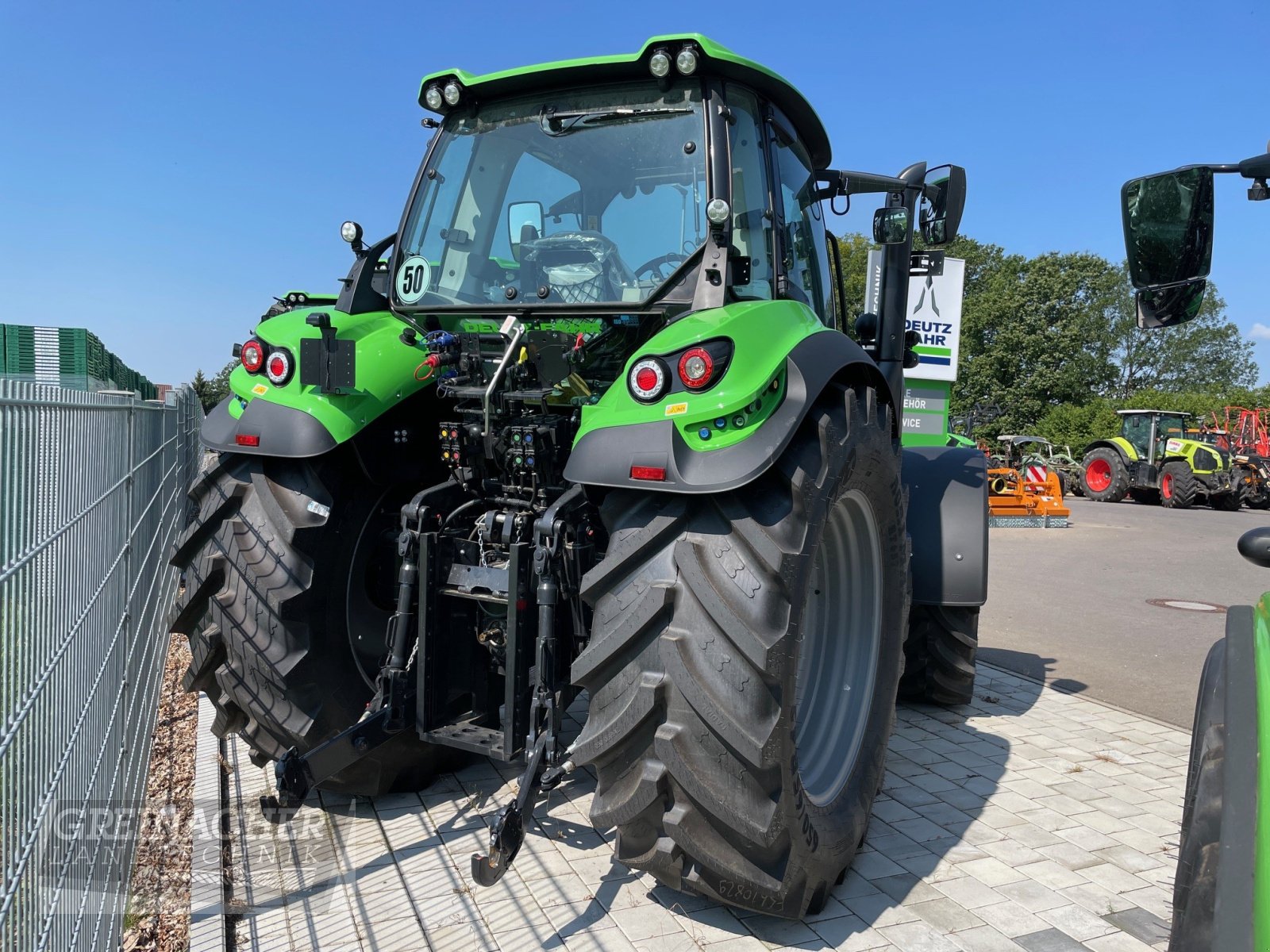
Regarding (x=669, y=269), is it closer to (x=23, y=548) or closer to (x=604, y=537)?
(x=604, y=537)

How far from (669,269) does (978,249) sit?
50.4 m

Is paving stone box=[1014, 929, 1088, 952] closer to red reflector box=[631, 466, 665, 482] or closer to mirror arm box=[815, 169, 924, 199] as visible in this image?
red reflector box=[631, 466, 665, 482]

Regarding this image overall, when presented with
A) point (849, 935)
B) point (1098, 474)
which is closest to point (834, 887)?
point (849, 935)

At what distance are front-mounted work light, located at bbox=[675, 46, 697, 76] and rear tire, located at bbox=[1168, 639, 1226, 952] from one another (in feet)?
7.67

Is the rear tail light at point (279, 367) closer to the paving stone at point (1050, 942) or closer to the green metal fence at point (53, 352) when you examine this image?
the paving stone at point (1050, 942)

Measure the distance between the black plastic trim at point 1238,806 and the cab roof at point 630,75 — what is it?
2408 millimetres

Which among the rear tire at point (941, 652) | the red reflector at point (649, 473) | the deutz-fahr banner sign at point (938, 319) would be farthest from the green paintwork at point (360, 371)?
the deutz-fahr banner sign at point (938, 319)

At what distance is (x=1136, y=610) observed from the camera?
9133 mm

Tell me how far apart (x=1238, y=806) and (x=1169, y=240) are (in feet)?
4.43

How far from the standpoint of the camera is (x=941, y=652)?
505 cm

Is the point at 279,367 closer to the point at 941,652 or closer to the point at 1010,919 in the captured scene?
the point at 1010,919

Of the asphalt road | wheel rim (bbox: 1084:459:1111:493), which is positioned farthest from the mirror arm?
wheel rim (bbox: 1084:459:1111:493)

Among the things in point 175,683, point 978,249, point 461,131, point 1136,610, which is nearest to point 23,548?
point 461,131

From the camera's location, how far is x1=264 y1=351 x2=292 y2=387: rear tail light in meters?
3.39
